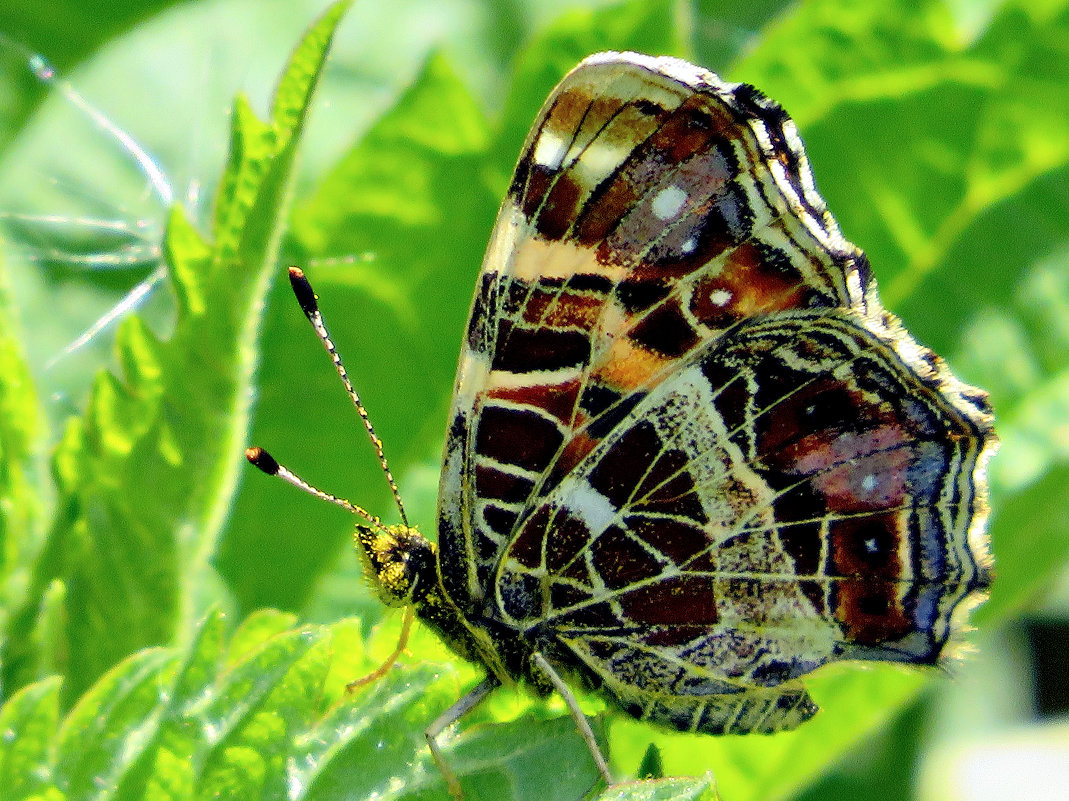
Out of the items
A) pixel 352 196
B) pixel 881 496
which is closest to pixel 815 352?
pixel 881 496

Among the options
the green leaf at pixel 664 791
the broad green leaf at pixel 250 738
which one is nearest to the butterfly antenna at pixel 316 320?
the broad green leaf at pixel 250 738

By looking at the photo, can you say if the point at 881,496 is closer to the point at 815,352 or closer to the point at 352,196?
the point at 815,352

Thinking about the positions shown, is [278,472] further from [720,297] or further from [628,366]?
[720,297]

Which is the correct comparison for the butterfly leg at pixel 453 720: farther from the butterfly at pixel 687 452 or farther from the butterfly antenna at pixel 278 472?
the butterfly antenna at pixel 278 472

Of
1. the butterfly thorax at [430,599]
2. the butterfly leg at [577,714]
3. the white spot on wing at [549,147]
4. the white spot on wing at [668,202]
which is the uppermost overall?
the white spot on wing at [549,147]

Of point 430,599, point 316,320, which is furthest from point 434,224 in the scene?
point 430,599

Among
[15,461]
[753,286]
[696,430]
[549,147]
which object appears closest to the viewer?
[15,461]

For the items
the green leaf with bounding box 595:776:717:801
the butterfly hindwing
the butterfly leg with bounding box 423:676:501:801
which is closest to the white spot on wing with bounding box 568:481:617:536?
the butterfly hindwing
